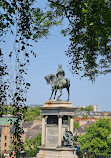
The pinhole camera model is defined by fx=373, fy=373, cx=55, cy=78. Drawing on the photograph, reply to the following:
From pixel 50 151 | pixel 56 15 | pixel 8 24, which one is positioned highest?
pixel 56 15

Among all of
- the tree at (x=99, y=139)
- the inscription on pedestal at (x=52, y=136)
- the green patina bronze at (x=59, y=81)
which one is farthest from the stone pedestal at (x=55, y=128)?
the tree at (x=99, y=139)

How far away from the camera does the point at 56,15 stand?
1046cm

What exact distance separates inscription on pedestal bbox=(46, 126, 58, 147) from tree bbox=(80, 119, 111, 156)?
42346mm

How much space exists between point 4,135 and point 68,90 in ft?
299

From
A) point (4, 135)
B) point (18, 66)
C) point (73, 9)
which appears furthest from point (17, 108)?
point (4, 135)

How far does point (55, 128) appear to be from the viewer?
26625mm

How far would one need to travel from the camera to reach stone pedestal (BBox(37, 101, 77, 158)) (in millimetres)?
25750

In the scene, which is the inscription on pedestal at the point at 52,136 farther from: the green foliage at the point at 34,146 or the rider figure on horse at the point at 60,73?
the green foliage at the point at 34,146

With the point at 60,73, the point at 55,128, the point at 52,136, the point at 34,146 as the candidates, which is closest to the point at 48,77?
the point at 60,73

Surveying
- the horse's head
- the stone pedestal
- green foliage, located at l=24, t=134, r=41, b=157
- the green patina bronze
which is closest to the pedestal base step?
the stone pedestal

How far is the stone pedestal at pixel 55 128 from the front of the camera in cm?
2575

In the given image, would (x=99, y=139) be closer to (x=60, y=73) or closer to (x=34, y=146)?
(x=34, y=146)

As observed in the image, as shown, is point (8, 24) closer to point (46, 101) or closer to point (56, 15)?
point (56, 15)

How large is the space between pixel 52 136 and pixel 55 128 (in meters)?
0.60
